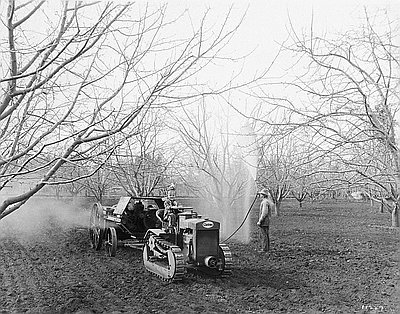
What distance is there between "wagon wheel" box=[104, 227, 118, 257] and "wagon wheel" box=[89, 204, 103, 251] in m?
0.20

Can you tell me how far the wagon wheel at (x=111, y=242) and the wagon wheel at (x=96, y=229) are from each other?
0.20 m

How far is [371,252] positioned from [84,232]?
412cm

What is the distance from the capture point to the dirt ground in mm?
3453

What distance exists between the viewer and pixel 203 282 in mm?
4184

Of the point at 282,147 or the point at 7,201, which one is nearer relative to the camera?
the point at 7,201

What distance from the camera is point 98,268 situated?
15.7 feet

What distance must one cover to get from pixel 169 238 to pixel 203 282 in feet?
2.04

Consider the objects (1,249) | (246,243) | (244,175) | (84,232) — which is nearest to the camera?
(1,249)

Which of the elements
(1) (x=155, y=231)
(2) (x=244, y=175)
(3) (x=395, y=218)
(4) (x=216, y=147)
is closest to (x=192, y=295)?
(1) (x=155, y=231)

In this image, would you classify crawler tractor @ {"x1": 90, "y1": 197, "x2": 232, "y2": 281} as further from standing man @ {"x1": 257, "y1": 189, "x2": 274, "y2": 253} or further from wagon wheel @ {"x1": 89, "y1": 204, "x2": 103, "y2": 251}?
standing man @ {"x1": 257, "y1": 189, "x2": 274, "y2": 253}

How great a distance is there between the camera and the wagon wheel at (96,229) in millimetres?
5915

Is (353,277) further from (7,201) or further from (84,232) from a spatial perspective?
(84,232)

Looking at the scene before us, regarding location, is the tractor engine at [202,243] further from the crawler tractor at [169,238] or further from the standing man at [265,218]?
the standing man at [265,218]

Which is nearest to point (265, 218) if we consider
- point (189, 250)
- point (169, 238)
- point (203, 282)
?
point (169, 238)
